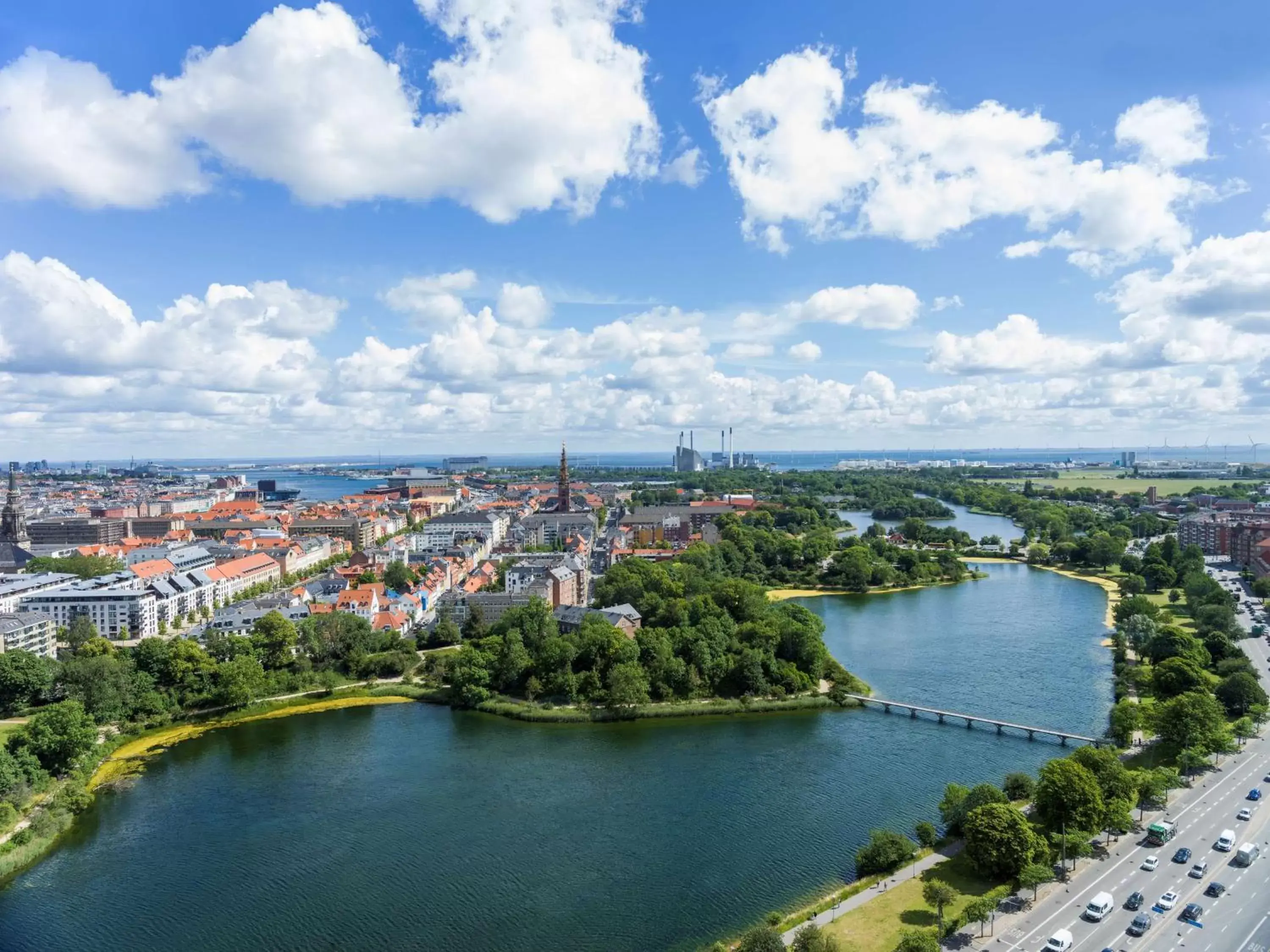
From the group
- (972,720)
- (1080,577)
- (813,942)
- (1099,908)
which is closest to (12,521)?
(972,720)

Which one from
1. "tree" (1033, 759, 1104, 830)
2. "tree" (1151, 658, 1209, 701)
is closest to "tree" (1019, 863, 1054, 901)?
"tree" (1033, 759, 1104, 830)

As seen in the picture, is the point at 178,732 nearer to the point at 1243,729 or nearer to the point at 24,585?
the point at 24,585

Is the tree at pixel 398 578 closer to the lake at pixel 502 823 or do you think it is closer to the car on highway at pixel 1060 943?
the lake at pixel 502 823

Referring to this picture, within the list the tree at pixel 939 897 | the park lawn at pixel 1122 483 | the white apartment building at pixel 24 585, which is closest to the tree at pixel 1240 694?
the tree at pixel 939 897

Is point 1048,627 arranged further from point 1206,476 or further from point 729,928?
point 1206,476

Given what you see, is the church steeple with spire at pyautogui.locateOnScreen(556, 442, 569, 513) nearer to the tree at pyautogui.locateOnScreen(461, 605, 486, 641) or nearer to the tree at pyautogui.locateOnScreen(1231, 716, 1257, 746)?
the tree at pyautogui.locateOnScreen(461, 605, 486, 641)

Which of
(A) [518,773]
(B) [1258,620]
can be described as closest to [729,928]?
(A) [518,773]
